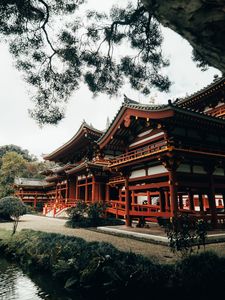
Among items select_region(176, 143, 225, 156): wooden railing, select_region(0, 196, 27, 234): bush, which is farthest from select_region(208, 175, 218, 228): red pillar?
select_region(0, 196, 27, 234): bush

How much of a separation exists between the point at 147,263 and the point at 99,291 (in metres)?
1.32

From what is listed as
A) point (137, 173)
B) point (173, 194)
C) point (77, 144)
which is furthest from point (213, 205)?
point (77, 144)

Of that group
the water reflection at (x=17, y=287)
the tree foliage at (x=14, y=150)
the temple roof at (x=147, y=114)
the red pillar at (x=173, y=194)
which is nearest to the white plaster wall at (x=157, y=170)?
the red pillar at (x=173, y=194)

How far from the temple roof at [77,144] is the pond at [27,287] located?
18.5 m

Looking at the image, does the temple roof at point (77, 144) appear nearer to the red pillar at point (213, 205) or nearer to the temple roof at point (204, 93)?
the temple roof at point (204, 93)

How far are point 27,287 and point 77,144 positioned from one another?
23071 mm

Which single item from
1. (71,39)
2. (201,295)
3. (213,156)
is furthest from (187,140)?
(201,295)

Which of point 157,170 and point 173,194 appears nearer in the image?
point 173,194

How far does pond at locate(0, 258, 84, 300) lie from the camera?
234 inches

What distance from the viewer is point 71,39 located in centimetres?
862

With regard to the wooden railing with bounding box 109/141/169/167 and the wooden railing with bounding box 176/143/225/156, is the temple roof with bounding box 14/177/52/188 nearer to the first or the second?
the wooden railing with bounding box 109/141/169/167

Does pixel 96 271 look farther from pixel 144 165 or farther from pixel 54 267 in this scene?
pixel 144 165

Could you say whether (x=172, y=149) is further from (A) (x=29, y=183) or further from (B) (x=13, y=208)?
(A) (x=29, y=183)

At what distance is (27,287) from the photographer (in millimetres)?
6688
